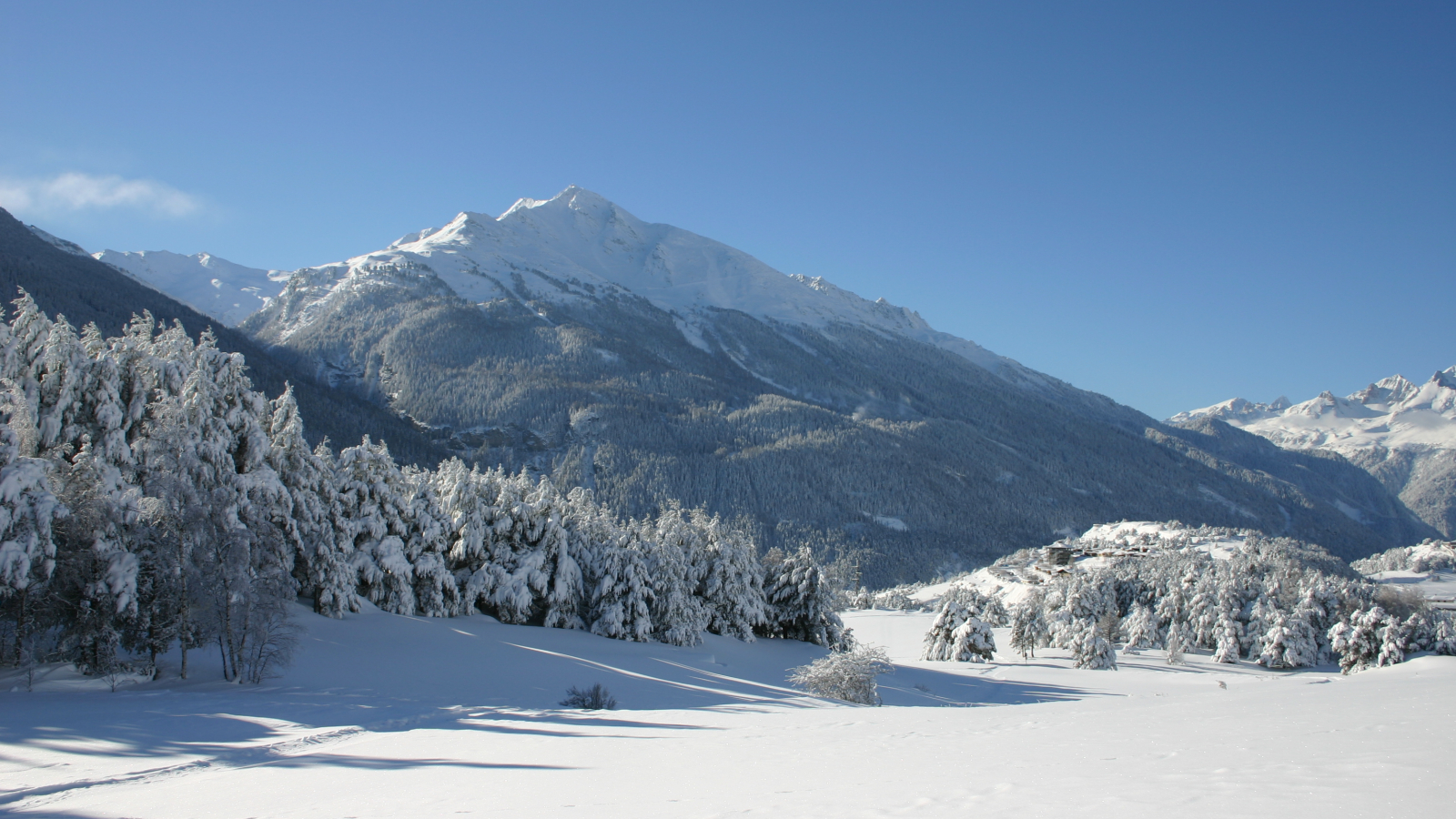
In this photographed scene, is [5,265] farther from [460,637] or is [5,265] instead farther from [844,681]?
[844,681]

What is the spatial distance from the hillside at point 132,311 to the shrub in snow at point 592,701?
409 ft

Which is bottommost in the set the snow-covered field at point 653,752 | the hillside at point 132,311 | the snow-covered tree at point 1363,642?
the snow-covered tree at point 1363,642

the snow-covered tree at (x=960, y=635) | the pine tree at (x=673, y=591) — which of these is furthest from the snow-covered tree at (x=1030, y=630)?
the pine tree at (x=673, y=591)

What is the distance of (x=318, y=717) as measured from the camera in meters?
16.8

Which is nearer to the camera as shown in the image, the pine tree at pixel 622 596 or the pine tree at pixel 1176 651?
the pine tree at pixel 622 596

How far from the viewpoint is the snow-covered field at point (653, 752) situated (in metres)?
8.06

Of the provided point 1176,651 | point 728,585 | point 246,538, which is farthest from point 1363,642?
point 246,538

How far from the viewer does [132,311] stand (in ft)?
460

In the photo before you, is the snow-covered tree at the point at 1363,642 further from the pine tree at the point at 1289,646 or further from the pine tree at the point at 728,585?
the pine tree at the point at 728,585

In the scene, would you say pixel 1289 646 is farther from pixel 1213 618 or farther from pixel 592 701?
pixel 592 701

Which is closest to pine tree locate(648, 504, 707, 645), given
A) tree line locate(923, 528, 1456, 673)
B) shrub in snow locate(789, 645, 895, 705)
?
shrub in snow locate(789, 645, 895, 705)

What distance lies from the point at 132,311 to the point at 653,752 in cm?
16765

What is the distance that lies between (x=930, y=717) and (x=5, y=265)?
176184mm

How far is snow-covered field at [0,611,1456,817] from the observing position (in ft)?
26.5
